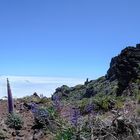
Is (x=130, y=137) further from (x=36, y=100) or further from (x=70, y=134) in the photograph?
(x=36, y=100)

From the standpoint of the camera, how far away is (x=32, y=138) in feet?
38.3

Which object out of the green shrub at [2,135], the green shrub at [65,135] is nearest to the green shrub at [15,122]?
the green shrub at [2,135]

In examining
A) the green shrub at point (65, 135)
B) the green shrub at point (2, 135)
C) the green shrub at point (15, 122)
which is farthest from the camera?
the green shrub at point (15, 122)

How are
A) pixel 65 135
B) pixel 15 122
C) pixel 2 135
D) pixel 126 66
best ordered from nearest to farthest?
pixel 65 135 → pixel 2 135 → pixel 15 122 → pixel 126 66

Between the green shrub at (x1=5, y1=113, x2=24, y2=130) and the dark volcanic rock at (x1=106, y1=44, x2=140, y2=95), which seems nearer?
the green shrub at (x1=5, y1=113, x2=24, y2=130)

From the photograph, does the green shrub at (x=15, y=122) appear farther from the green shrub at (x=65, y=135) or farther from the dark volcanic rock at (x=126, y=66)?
the dark volcanic rock at (x=126, y=66)

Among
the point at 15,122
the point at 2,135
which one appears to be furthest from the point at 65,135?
the point at 15,122

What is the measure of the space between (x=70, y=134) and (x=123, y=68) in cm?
2935

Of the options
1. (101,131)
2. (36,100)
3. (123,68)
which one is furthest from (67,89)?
(101,131)

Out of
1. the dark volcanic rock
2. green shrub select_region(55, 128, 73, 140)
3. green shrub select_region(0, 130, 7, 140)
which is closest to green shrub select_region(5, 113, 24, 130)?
green shrub select_region(0, 130, 7, 140)

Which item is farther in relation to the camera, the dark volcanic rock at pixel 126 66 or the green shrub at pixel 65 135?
the dark volcanic rock at pixel 126 66

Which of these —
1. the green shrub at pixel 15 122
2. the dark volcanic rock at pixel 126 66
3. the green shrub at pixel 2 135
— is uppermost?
the dark volcanic rock at pixel 126 66

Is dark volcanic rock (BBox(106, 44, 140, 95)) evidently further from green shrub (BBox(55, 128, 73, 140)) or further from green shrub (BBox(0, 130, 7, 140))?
green shrub (BBox(55, 128, 73, 140))

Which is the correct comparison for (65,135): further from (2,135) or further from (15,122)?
(15,122)
